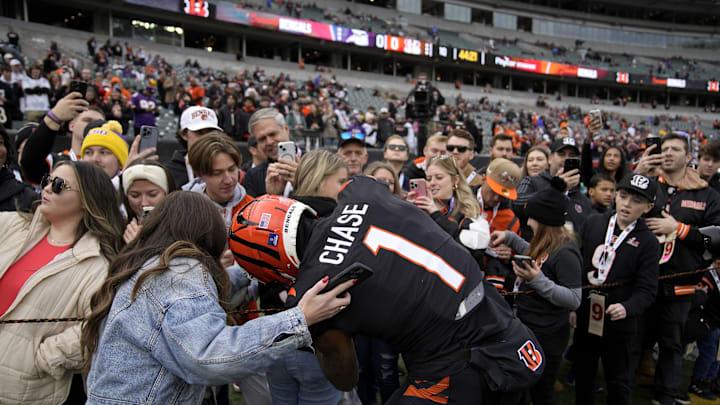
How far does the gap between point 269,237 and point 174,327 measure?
0.45 m

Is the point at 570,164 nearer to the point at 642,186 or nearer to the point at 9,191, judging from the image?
the point at 642,186

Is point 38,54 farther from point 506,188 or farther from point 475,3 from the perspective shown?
point 475,3

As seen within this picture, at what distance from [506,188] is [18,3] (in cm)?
3612

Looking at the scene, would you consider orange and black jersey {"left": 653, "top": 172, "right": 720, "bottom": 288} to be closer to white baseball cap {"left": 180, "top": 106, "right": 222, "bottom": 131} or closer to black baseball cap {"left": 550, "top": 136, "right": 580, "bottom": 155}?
black baseball cap {"left": 550, "top": 136, "right": 580, "bottom": 155}

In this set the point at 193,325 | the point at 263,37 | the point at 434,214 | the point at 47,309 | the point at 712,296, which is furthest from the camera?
the point at 263,37

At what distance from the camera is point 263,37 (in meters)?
37.3

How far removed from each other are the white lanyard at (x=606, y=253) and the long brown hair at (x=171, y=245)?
3026 mm

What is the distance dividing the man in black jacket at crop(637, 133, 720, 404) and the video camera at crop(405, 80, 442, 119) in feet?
17.3

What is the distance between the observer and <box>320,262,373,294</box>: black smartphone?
4.69 feet

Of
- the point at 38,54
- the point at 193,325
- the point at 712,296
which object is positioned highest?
the point at 38,54

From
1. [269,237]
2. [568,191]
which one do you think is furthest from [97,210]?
[568,191]

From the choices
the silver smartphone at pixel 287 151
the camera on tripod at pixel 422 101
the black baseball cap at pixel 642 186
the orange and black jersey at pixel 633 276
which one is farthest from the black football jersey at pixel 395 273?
the camera on tripod at pixel 422 101

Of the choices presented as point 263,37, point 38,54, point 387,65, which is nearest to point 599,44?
point 387,65

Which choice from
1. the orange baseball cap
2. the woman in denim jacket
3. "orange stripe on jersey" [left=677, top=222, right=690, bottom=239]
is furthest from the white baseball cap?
"orange stripe on jersey" [left=677, top=222, right=690, bottom=239]
